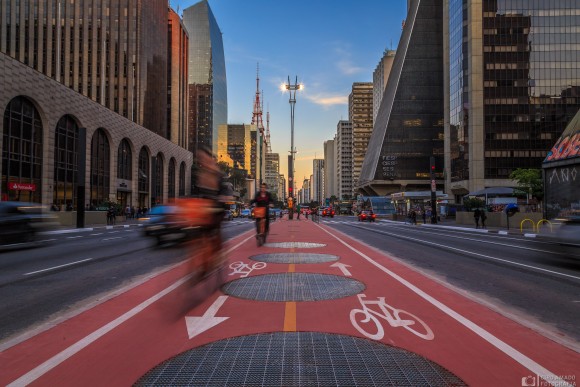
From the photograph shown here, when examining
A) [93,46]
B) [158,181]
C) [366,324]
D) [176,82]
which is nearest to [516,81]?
[158,181]

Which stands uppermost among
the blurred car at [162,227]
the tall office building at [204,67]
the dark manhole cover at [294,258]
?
the tall office building at [204,67]

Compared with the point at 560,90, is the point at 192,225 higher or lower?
lower

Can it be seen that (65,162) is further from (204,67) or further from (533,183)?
(204,67)

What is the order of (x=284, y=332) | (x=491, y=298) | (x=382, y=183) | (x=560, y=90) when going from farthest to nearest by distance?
(x=382, y=183)
(x=560, y=90)
(x=491, y=298)
(x=284, y=332)

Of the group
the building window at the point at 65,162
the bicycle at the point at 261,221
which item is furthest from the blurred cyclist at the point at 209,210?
the building window at the point at 65,162

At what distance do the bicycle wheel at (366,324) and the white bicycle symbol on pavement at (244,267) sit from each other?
334 cm

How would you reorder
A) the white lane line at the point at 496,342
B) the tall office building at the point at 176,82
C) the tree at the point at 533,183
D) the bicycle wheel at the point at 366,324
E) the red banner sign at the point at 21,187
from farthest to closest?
the tall office building at the point at 176,82, the tree at the point at 533,183, the red banner sign at the point at 21,187, the bicycle wheel at the point at 366,324, the white lane line at the point at 496,342

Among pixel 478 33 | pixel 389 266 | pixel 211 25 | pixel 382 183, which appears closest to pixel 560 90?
pixel 478 33

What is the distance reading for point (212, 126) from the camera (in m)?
160

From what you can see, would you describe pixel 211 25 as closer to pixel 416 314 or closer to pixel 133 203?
pixel 133 203

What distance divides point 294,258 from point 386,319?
585 centimetres

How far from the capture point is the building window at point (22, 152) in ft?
110

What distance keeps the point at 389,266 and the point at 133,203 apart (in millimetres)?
54082

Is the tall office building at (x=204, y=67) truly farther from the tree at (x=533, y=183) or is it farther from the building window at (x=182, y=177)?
the tree at (x=533, y=183)
